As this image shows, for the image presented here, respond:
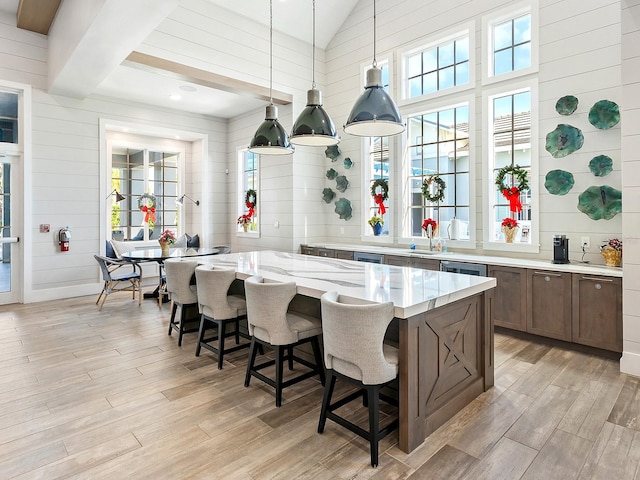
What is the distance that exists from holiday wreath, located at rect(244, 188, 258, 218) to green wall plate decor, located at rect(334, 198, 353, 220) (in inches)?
76.0

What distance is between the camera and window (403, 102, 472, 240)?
17.3ft

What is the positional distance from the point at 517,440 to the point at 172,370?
8.51ft

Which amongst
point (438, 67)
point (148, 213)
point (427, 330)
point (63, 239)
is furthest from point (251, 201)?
point (427, 330)

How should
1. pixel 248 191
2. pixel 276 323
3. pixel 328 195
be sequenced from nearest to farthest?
pixel 276 323
pixel 328 195
pixel 248 191

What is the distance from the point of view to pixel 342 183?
6.60 m

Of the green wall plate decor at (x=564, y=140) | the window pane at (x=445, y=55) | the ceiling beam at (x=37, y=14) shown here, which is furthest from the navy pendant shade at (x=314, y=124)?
the ceiling beam at (x=37, y=14)

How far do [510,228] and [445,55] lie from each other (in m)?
2.58

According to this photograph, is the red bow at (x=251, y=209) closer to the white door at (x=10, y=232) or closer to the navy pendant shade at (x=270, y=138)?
the white door at (x=10, y=232)

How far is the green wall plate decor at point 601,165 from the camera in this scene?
12.7 feet

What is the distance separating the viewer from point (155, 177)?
796 centimetres

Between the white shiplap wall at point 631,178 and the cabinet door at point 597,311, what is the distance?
0.24 metres

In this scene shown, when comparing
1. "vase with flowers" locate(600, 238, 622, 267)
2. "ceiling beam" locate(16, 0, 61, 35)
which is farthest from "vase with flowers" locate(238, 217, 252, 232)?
"vase with flowers" locate(600, 238, 622, 267)

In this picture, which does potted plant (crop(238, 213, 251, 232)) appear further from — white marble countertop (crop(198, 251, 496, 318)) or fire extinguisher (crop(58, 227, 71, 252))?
white marble countertop (crop(198, 251, 496, 318))

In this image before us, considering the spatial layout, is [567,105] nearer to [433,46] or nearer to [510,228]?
[510,228]
